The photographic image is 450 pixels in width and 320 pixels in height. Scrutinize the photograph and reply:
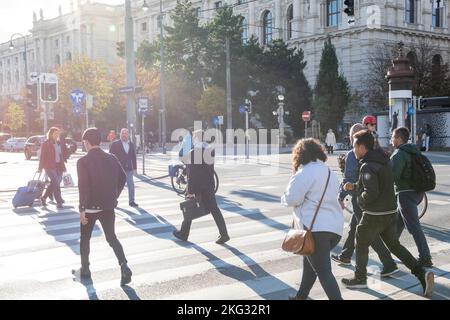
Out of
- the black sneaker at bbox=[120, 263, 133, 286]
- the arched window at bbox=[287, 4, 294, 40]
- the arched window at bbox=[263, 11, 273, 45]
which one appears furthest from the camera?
the arched window at bbox=[263, 11, 273, 45]

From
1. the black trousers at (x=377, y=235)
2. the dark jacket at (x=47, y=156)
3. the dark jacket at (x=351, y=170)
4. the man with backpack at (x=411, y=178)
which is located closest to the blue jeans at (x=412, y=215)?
the man with backpack at (x=411, y=178)

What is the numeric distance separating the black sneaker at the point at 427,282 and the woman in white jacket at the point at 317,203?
4.37ft

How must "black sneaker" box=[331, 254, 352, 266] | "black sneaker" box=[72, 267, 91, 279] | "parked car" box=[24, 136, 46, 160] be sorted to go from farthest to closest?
"parked car" box=[24, 136, 46, 160] < "black sneaker" box=[331, 254, 352, 266] < "black sneaker" box=[72, 267, 91, 279]

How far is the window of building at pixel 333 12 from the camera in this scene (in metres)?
59.8

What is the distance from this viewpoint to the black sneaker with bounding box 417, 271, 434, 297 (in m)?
5.68

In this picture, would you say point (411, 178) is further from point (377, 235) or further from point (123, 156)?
point (123, 156)

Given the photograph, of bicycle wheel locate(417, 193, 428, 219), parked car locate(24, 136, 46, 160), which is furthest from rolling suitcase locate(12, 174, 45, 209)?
parked car locate(24, 136, 46, 160)

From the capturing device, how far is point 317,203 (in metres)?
4.84

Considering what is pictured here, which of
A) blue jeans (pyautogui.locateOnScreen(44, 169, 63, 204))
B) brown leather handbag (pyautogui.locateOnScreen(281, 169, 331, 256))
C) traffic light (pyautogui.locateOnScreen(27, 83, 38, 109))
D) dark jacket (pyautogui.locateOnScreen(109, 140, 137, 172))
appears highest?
traffic light (pyautogui.locateOnScreen(27, 83, 38, 109))

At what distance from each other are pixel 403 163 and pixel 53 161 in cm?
875

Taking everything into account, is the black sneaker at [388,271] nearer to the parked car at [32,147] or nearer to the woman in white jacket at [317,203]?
the woman in white jacket at [317,203]

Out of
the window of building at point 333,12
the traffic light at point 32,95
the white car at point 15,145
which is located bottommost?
the white car at point 15,145

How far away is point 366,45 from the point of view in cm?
5541

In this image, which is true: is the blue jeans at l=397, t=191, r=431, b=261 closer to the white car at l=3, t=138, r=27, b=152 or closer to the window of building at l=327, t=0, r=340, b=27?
the white car at l=3, t=138, r=27, b=152
